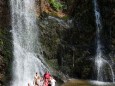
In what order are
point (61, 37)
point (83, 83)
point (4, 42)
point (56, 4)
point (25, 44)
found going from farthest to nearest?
point (56, 4) → point (61, 37) → point (25, 44) → point (83, 83) → point (4, 42)

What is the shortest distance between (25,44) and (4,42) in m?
3.40

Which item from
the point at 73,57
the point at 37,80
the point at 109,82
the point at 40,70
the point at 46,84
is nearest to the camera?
the point at 46,84

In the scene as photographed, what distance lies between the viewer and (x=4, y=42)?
25750 millimetres

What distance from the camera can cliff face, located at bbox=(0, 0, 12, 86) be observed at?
24.7 metres

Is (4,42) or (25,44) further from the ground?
(25,44)

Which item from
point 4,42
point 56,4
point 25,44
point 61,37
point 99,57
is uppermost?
point 56,4

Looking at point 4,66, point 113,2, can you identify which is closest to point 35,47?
point 4,66

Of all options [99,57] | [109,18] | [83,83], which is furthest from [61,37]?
[83,83]

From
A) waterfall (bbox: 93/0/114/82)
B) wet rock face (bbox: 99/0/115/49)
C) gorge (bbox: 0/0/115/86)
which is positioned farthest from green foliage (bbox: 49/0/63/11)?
wet rock face (bbox: 99/0/115/49)

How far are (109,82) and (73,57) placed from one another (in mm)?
3909

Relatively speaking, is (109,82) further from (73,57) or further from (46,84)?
(46,84)

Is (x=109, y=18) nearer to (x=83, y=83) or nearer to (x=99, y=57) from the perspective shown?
(x=99, y=57)

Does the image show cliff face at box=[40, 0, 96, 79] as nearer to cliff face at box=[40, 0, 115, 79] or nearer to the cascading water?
cliff face at box=[40, 0, 115, 79]

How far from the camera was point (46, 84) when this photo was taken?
1808 centimetres
